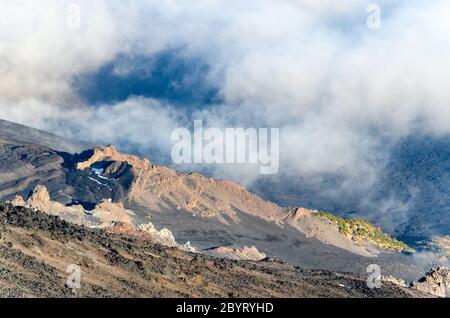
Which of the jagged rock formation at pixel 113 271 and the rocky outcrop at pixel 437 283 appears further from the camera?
the rocky outcrop at pixel 437 283

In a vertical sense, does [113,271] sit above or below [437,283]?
below

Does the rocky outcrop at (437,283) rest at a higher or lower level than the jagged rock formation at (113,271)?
higher

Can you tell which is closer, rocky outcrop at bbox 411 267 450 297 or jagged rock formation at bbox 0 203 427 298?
jagged rock formation at bbox 0 203 427 298

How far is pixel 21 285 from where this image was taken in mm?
67188

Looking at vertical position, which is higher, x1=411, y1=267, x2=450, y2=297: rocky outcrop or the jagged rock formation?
Result: x1=411, y1=267, x2=450, y2=297: rocky outcrop

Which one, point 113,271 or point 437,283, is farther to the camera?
point 437,283
